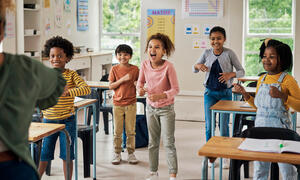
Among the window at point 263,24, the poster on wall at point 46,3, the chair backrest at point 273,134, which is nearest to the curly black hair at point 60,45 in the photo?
the chair backrest at point 273,134

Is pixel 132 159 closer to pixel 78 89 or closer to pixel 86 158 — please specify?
pixel 86 158

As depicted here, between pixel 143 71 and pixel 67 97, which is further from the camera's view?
pixel 143 71

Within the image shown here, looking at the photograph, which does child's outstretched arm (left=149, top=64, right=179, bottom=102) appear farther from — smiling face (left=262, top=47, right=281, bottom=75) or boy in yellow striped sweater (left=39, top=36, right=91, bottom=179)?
smiling face (left=262, top=47, right=281, bottom=75)

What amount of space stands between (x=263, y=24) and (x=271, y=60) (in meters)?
5.06

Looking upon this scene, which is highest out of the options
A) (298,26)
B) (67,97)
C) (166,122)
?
(298,26)

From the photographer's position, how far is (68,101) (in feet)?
11.1

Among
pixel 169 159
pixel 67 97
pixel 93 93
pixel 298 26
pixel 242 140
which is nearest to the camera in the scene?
pixel 242 140

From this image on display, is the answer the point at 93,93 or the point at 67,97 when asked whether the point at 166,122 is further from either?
the point at 93,93

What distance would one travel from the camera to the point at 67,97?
3369 mm

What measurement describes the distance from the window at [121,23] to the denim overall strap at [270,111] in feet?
19.9

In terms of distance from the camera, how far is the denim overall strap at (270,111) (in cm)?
295

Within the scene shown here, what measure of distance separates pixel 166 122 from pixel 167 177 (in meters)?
0.69

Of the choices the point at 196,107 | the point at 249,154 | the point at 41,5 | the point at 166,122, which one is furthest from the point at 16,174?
Result: the point at 196,107

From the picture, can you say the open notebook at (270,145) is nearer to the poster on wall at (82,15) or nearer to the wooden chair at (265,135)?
the wooden chair at (265,135)
